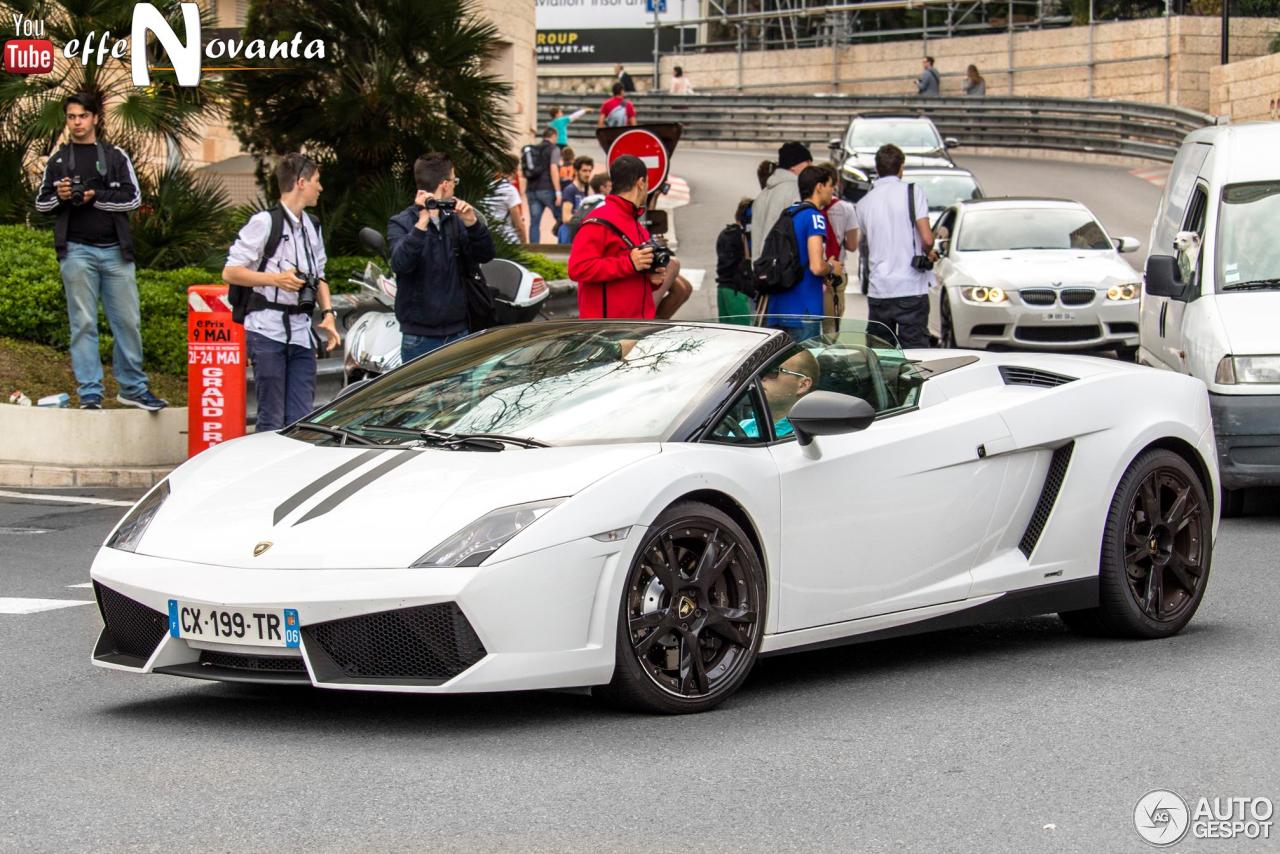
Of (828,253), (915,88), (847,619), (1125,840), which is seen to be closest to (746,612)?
(847,619)

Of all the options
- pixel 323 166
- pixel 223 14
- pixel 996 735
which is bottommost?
pixel 996 735

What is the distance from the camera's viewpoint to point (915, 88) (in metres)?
56.8

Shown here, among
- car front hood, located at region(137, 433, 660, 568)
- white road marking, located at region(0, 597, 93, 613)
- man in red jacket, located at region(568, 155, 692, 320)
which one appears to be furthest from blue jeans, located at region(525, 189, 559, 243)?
car front hood, located at region(137, 433, 660, 568)

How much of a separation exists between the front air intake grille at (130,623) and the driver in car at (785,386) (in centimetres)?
192

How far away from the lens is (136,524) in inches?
235

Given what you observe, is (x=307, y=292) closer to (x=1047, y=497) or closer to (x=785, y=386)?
(x=785, y=386)

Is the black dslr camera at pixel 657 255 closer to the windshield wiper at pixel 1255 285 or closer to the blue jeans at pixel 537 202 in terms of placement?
the windshield wiper at pixel 1255 285

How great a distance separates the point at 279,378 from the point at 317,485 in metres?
4.50

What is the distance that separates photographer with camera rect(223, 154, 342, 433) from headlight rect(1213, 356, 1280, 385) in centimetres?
491

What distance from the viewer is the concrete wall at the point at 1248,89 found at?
4050cm

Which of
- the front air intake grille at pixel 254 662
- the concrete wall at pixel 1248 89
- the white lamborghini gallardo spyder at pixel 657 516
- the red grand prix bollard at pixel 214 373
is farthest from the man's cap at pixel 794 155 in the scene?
the concrete wall at pixel 1248 89

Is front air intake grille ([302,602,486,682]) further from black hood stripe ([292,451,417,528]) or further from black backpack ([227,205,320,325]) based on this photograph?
black backpack ([227,205,320,325])

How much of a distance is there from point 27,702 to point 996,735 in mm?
2977

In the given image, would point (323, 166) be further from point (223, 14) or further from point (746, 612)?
point (746, 612)
